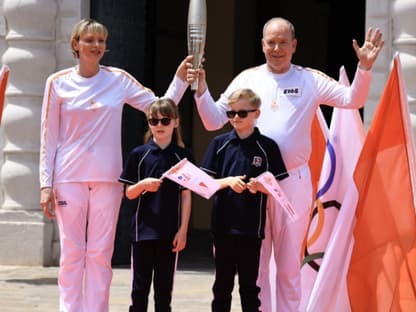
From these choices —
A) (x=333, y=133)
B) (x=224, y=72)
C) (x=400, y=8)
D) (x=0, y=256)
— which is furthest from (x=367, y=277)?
(x=224, y=72)

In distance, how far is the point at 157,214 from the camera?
22.0 ft

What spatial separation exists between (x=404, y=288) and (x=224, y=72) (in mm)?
9010

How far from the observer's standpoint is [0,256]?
444 inches

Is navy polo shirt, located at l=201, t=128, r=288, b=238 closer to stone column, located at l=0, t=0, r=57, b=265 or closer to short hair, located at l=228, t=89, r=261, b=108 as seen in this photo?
short hair, located at l=228, t=89, r=261, b=108

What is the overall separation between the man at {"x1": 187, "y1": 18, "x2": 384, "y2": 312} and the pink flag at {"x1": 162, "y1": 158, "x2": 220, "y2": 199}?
1.27ft

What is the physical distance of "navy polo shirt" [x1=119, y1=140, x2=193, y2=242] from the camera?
6703mm

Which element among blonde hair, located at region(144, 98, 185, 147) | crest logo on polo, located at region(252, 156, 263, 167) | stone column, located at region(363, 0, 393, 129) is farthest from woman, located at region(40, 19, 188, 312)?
stone column, located at region(363, 0, 393, 129)

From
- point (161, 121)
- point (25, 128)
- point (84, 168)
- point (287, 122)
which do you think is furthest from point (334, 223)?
point (25, 128)

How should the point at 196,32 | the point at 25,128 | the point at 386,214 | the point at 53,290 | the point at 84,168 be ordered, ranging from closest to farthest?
the point at 196,32 < the point at 84,168 < the point at 386,214 < the point at 53,290 < the point at 25,128

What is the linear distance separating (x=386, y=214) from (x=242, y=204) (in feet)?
3.93

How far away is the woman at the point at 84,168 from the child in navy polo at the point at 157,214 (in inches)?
9.3

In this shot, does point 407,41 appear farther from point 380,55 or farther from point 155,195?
point 155,195

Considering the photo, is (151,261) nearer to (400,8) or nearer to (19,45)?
(400,8)

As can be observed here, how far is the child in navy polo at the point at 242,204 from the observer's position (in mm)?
6598
